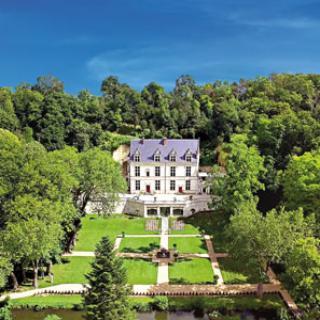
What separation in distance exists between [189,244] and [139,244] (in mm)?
5735

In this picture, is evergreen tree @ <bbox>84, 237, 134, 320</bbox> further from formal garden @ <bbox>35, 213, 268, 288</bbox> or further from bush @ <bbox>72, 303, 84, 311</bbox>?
formal garden @ <bbox>35, 213, 268, 288</bbox>

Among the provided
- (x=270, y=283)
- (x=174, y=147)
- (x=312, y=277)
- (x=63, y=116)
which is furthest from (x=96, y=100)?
(x=312, y=277)

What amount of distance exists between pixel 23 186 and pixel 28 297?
376 inches

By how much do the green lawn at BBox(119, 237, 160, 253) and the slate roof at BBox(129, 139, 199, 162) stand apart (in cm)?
1695

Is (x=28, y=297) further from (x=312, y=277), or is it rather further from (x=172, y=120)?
(x=172, y=120)

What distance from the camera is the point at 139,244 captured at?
49.5 meters

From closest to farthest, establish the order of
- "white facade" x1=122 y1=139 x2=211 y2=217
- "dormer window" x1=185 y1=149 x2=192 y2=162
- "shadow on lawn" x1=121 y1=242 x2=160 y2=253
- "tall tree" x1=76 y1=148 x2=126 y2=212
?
"tall tree" x1=76 y1=148 x2=126 y2=212, "shadow on lawn" x1=121 y1=242 x2=160 y2=253, "dormer window" x1=185 y1=149 x2=192 y2=162, "white facade" x1=122 y1=139 x2=211 y2=217

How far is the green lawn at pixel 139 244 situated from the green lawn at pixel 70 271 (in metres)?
4.90

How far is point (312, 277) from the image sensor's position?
2853cm

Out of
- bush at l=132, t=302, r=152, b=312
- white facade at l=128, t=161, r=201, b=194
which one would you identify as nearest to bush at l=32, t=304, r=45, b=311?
bush at l=132, t=302, r=152, b=312

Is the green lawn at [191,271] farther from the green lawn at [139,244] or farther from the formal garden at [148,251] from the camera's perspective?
the green lawn at [139,244]

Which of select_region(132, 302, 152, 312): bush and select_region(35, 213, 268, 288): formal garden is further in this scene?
select_region(35, 213, 268, 288): formal garden

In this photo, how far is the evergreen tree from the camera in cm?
2828

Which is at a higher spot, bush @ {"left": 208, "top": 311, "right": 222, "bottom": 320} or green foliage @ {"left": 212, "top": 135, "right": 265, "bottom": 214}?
green foliage @ {"left": 212, "top": 135, "right": 265, "bottom": 214}
